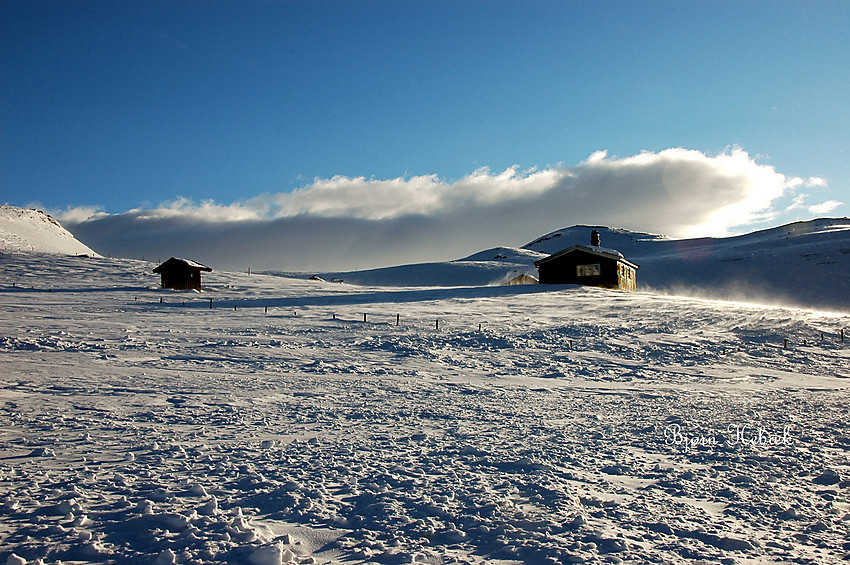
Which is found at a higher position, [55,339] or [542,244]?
[542,244]

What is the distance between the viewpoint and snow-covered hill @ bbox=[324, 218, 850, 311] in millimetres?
65750

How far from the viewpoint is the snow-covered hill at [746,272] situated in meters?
65.8

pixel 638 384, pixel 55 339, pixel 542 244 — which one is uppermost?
pixel 542 244

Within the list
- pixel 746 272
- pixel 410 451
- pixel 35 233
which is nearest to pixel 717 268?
pixel 746 272

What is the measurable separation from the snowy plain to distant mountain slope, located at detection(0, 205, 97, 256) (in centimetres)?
8191

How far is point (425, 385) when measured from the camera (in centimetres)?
1600

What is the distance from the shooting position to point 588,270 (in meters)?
55.0

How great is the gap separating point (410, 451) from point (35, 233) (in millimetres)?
119538

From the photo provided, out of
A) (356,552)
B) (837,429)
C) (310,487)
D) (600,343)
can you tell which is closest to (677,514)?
(356,552)

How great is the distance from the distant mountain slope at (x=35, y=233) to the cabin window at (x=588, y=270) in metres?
82.8

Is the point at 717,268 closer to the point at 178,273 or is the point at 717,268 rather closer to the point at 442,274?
the point at 442,274

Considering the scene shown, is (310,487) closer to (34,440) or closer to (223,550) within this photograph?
(223,550)


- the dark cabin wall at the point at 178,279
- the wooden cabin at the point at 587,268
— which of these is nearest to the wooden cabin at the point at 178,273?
the dark cabin wall at the point at 178,279

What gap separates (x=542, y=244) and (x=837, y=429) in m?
157
